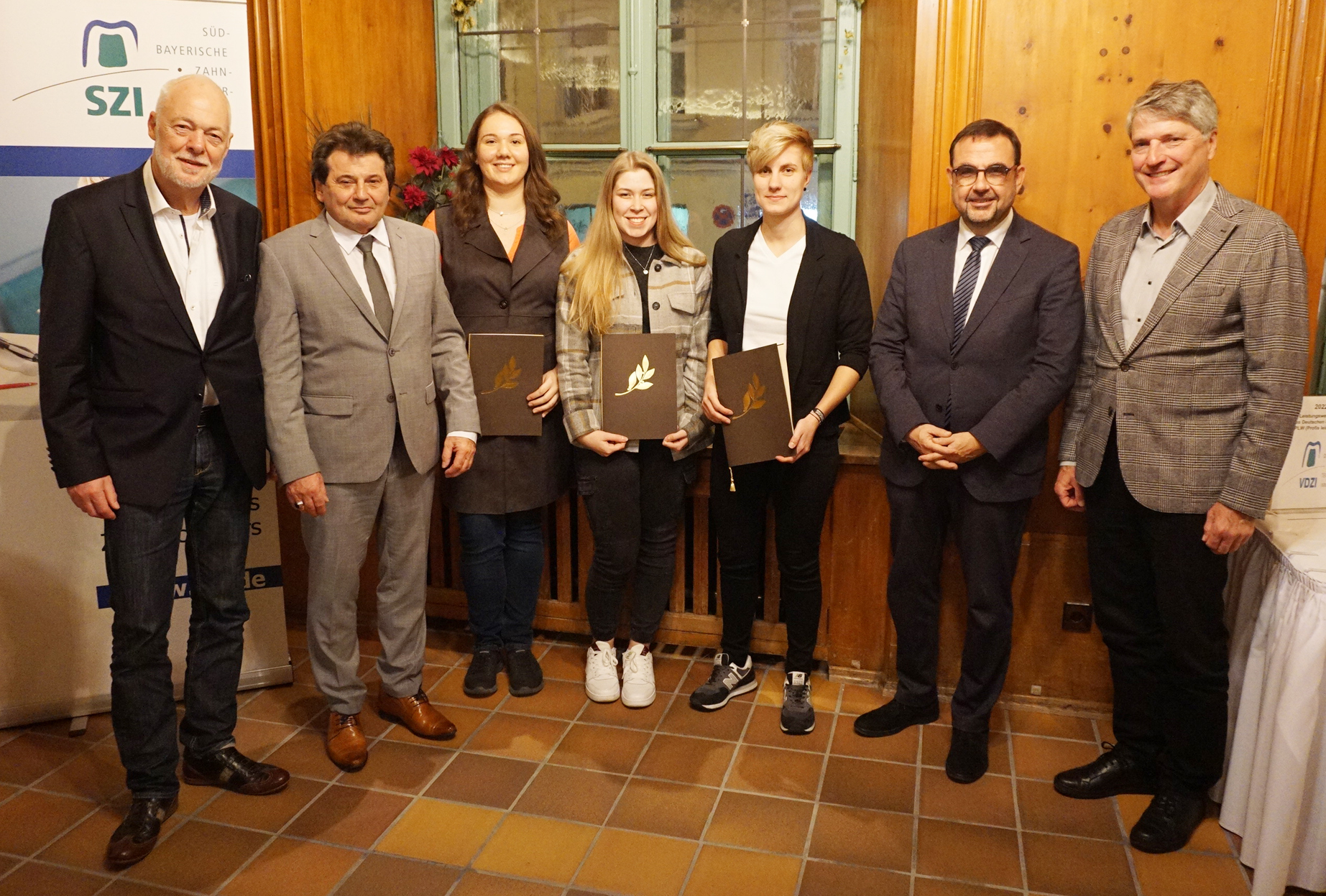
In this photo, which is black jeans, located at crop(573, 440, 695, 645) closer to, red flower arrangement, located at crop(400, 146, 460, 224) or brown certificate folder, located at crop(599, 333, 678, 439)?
brown certificate folder, located at crop(599, 333, 678, 439)

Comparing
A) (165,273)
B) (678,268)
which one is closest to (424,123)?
(678,268)

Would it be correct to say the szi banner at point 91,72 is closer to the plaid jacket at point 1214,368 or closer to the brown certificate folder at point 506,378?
the brown certificate folder at point 506,378

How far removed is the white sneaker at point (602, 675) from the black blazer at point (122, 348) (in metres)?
1.35

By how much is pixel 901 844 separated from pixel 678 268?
159 centimetres

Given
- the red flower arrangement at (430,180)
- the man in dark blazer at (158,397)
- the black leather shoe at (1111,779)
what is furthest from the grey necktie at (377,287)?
the black leather shoe at (1111,779)

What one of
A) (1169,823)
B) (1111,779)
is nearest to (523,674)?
(1111,779)

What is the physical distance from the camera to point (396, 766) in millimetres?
2627

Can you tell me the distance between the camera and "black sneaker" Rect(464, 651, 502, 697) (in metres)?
3.03

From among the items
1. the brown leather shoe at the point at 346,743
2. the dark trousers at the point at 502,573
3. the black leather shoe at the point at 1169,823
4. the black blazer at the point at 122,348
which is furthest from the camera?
the dark trousers at the point at 502,573

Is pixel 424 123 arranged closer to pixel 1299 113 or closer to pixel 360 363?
pixel 360 363

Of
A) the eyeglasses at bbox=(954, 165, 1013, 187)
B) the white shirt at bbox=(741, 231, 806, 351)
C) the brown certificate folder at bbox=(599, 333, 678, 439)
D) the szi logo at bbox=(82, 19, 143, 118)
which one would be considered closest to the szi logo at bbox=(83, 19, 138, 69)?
the szi logo at bbox=(82, 19, 143, 118)

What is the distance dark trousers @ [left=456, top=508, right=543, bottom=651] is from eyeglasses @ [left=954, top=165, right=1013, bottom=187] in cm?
153

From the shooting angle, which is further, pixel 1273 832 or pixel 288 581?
pixel 288 581

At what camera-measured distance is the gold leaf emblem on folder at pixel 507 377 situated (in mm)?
2781
